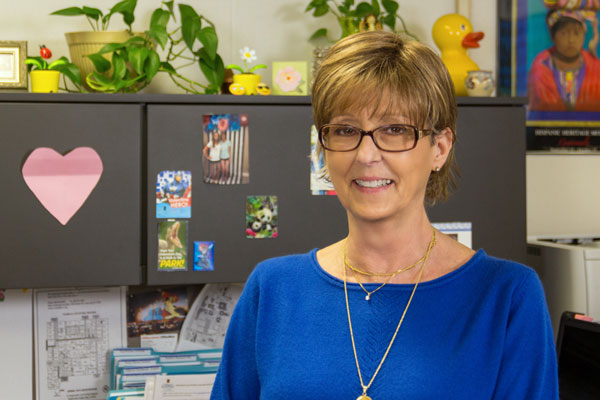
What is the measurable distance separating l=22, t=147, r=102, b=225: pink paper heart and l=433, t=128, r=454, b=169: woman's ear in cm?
97

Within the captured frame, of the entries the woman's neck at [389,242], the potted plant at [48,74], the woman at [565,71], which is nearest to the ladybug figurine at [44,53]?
the potted plant at [48,74]

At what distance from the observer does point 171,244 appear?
5.74 feet

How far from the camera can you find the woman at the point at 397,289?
95 centimetres

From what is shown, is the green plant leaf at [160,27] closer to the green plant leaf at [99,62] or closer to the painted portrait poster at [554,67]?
the green plant leaf at [99,62]

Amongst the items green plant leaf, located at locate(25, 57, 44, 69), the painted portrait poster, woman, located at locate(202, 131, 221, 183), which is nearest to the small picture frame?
green plant leaf, located at locate(25, 57, 44, 69)

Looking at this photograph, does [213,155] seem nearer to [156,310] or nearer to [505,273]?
[156,310]

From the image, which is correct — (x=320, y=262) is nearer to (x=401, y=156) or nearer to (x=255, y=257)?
(x=401, y=156)

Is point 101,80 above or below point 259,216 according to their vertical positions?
above

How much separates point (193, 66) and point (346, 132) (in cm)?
119

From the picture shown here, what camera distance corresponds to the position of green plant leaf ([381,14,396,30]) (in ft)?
6.54

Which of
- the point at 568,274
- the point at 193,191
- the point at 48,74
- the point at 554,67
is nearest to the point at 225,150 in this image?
the point at 193,191

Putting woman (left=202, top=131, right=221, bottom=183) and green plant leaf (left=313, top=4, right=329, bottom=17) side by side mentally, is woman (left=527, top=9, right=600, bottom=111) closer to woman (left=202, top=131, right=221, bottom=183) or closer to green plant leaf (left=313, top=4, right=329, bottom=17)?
green plant leaf (left=313, top=4, right=329, bottom=17)

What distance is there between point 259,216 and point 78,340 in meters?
0.75

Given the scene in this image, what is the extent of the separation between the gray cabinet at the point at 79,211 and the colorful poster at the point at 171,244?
0.06 metres
